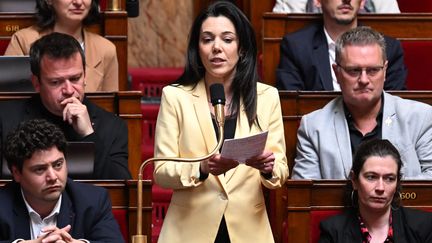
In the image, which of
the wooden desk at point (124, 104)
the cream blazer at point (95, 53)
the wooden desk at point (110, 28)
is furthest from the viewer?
the wooden desk at point (110, 28)

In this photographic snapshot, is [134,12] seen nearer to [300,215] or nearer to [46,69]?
[46,69]

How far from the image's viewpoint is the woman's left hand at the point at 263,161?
6.46 feet

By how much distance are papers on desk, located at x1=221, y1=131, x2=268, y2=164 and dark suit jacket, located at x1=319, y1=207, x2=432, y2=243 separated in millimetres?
193

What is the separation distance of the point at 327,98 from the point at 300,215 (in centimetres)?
33

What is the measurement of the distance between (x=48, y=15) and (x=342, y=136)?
0.66 m

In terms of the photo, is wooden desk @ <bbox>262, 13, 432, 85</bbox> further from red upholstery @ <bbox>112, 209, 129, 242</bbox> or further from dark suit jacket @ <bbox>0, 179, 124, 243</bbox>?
dark suit jacket @ <bbox>0, 179, 124, 243</bbox>

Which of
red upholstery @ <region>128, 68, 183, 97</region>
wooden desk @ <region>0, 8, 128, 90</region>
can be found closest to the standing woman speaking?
wooden desk @ <region>0, 8, 128, 90</region>

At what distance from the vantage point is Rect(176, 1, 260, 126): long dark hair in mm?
2109

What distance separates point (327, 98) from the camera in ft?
7.80

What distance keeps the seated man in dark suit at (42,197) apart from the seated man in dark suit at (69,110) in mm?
219

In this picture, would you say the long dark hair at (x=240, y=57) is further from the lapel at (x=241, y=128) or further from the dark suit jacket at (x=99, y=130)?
the dark suit jacket at (x=99, y=130)

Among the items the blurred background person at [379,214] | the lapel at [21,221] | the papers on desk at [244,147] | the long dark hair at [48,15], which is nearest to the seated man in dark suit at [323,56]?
the long dark hair at [48,15]

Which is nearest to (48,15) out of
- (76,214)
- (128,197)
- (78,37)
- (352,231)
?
(78,37)

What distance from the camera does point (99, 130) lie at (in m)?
2.24
